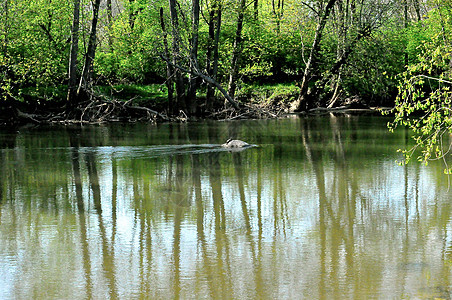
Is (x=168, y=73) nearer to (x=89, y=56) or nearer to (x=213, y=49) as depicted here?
(x=89, y=56)

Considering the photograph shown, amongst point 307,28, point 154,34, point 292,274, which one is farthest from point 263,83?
point 292,274

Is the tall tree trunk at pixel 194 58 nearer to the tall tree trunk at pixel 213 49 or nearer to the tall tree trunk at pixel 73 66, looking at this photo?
the tall tree trunk at pixel 213 49

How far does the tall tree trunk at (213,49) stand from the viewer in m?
34.0

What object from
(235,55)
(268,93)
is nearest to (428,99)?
(235,55)

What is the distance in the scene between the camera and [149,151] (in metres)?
19.0

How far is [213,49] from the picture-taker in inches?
1423

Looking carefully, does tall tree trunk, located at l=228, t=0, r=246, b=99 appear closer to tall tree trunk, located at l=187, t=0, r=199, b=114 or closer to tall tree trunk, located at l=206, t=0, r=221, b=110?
tall tree trunk, located at l=206, t=0, r=221, b=110

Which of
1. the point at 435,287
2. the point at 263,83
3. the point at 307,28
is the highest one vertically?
the point at 307,28

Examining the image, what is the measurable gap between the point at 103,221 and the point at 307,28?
29.0 meters

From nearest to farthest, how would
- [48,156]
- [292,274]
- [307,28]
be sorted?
1. [292,274]
2. [48,156]
3. [307,28]

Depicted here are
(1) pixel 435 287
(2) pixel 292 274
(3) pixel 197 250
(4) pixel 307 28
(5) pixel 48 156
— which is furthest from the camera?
(4) pixel 307 28

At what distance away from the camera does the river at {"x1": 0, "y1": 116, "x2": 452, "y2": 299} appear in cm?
705

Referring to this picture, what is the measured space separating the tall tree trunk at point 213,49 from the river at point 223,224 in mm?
15503

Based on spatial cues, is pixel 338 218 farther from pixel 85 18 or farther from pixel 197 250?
pixel 85 18
